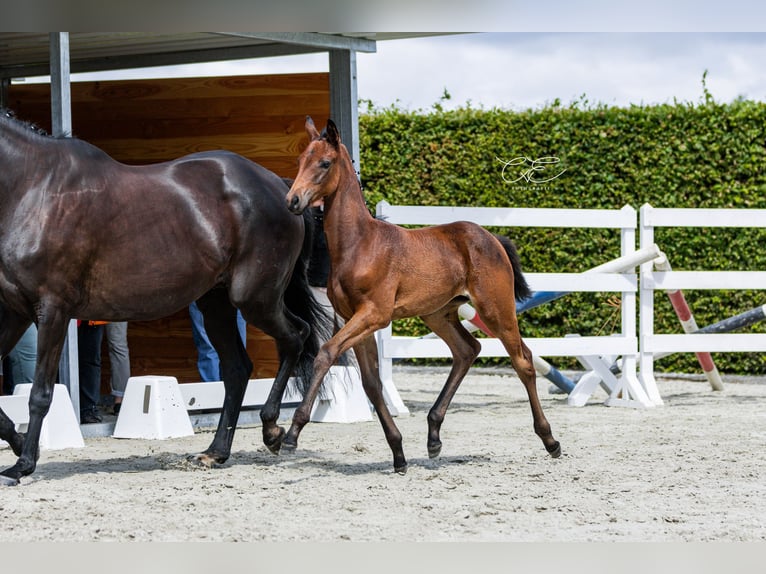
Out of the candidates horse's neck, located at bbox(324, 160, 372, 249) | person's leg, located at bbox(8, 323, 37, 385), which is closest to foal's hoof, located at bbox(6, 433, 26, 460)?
person's leg, located at bbox(8, 323, 37, 385)

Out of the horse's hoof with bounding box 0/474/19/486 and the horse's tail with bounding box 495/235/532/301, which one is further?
the horse's tail with bounding box 495/235/532/301

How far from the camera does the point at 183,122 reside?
8477 mm

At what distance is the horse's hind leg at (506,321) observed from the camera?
17.9 ft

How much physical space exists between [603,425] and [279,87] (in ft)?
11.8

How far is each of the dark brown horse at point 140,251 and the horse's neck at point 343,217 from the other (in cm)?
53

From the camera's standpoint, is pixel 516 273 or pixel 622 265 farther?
pixel 622 265

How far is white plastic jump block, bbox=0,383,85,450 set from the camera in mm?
6328

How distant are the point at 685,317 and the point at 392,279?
15.2 feet

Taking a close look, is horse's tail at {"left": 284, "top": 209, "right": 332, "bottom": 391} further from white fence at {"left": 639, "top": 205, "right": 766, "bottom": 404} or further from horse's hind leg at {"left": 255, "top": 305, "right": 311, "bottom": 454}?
white fence at {"left": 639, "top": 205, "right": 766, "bottom": 404}

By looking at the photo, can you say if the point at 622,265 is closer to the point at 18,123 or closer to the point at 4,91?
the point at 18,123

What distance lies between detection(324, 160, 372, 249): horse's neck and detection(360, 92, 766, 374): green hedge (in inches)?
236

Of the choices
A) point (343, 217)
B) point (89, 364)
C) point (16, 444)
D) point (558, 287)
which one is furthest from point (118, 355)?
point (558, 287)

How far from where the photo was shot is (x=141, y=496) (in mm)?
4805

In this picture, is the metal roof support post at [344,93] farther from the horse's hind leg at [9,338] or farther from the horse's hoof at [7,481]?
the horse's hoof at [7,481]
